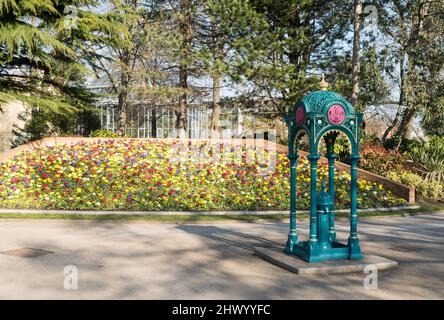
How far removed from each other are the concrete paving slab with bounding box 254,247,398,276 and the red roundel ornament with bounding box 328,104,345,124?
7.83 feet

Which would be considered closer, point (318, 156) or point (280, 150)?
point (318, 156)

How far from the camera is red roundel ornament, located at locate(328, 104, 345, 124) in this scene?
24.0ft

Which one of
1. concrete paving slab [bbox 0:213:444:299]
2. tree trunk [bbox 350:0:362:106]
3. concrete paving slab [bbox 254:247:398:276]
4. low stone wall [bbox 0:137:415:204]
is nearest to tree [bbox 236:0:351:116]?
tree trunk [bbox 350:0:362:106]

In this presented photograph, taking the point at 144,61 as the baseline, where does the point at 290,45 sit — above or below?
below

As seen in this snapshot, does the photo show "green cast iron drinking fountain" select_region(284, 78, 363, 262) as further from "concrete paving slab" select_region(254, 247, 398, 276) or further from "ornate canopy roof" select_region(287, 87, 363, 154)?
"concrete paving slab" select_region(254, 247, 398, 276)

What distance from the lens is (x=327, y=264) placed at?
275 inches

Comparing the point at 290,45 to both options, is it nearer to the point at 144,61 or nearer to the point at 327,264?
the point at 144,61

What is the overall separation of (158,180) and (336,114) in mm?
8827

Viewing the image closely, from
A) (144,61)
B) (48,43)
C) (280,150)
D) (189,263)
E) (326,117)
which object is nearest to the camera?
(326,117)

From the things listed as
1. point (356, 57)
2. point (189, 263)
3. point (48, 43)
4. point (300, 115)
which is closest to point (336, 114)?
point (300, 115)

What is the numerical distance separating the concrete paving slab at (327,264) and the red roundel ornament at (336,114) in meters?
2.39

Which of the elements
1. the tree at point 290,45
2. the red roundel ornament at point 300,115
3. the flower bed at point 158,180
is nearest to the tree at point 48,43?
the flower bed at point 158,180
